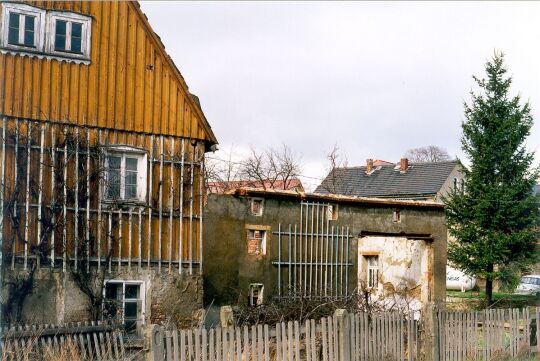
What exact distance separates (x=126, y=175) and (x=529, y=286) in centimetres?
3561

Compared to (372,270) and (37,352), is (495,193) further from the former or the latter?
(37,352)

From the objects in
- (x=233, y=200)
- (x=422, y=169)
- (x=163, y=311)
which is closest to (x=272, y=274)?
(x=233, y=200)

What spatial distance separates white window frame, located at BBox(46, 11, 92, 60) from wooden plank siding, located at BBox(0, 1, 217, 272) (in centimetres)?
11

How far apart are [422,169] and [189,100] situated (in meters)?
38.8

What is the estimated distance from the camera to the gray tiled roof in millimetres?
50281

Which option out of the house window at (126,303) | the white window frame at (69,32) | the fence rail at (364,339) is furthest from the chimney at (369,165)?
the white window frame at (69,32)

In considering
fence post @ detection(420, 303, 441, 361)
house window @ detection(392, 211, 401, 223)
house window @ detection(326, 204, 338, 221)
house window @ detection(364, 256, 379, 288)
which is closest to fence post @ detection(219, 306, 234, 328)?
fence post @ detection(420, 303, 441, 361)

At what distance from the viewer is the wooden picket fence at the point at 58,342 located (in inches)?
448

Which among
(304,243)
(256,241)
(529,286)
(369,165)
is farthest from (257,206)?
(369,165)

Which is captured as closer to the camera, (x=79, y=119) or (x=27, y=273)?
(x=27, y=273)

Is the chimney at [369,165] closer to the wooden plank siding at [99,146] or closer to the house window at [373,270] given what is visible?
the house window at [373,270]

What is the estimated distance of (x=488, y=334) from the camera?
46.0 ft

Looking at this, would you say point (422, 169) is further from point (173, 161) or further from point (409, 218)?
point (173, 161)

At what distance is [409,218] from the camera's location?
24.3 m
